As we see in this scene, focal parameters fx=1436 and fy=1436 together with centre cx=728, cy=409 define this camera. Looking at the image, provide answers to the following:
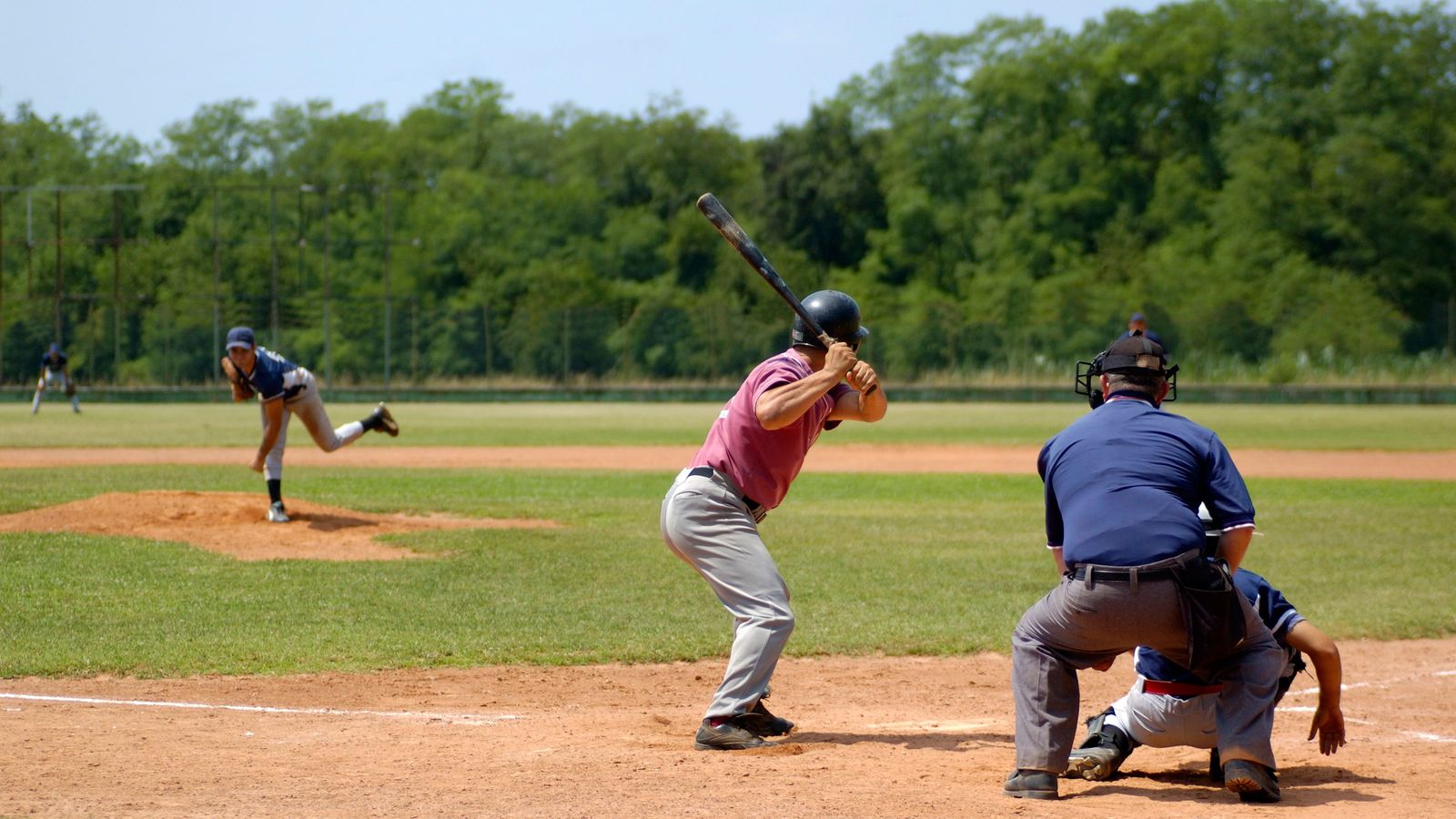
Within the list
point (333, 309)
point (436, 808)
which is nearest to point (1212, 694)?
point (436, 808)

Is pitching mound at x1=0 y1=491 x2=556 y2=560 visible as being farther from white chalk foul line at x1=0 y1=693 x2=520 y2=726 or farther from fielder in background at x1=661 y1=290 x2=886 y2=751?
fielder in background at x1=661 y1=290 x2=886 y2=751

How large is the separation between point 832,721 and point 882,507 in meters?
10.4

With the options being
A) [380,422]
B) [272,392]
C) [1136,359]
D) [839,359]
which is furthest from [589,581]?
[1136,359]

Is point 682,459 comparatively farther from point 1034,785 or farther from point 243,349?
point 1034,785

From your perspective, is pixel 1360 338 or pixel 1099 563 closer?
pixel 1099 563

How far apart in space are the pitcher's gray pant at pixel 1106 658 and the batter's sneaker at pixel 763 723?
1.29m

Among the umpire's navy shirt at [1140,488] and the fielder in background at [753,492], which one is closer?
the umpire's navy shirt at [1140,488]

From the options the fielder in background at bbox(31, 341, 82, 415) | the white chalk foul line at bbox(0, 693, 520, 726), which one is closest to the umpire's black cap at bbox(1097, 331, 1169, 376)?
the white chalk foul line at bbox(0, 693, 520, 726)

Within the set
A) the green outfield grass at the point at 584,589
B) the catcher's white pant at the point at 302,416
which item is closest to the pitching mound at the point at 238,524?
the green outfield grass at the point at 584,589

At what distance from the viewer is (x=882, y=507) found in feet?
56.6

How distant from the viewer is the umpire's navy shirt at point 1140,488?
5.05 metres

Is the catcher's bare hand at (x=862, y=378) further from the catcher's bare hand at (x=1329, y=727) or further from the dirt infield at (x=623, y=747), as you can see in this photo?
the catcher's bare hand at (x=1329, y=727)

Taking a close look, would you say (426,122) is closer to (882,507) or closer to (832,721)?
(882,507)

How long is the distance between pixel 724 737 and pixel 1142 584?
6.26 ft
